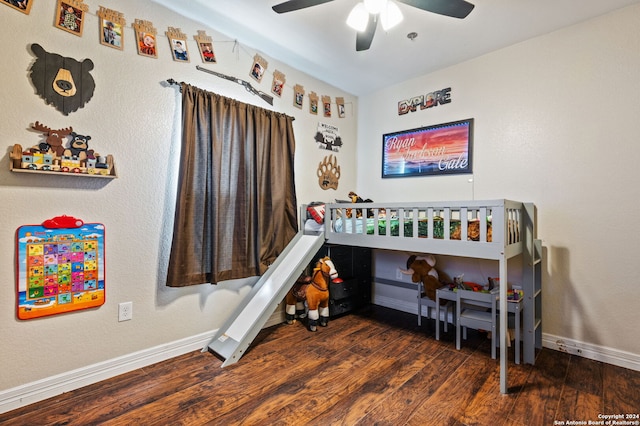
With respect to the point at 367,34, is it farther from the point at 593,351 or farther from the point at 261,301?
the point at 593,351

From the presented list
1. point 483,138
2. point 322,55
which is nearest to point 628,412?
point 483,138

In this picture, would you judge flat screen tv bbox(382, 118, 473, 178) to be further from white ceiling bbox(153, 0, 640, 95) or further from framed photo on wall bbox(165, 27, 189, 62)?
framed photo on wall bbox(165, 27, 189, 62)

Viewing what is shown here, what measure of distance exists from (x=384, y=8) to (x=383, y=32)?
0.74 meters

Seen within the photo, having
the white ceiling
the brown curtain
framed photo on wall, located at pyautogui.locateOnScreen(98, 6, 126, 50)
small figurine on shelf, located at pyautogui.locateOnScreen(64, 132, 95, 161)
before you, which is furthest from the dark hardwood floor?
the white ceiling

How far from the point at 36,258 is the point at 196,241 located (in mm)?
861

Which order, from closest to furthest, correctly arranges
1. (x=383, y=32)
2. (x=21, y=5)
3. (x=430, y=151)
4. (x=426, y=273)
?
(x=21, y=5) → (x=383, y=32) → (x=426, y=273) → (x=430, y=151)

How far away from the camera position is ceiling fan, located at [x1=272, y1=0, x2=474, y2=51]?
1.70m

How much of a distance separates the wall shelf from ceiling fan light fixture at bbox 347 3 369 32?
1705mm

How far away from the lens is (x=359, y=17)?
1.84 metres

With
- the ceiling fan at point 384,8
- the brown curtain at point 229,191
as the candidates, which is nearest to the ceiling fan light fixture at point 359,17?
the ceiling fan at point 384,8

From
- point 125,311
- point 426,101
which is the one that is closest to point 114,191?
point 125,311

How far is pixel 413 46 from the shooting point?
2.64 metres

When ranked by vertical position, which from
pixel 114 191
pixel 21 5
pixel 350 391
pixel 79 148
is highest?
pixel 21 5

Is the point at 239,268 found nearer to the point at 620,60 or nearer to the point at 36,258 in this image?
the point at 36,258
